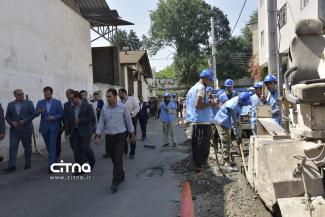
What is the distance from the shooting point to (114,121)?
7.19m

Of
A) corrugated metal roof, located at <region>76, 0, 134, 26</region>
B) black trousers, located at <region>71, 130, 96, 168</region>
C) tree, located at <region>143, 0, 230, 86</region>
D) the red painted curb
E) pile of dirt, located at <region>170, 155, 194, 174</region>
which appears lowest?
the red painted curb

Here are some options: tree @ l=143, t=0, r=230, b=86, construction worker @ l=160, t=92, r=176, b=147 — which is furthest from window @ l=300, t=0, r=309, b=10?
tree @ l=143, t=0, r=230, b=86

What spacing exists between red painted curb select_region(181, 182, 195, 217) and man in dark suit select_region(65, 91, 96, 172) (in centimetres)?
228

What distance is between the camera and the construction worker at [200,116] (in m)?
7.56

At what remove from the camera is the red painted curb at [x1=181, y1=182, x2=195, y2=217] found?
5.64 m

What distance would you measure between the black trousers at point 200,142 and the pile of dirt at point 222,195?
11.2 inches

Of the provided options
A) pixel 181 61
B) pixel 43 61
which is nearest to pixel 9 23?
pixel 43 61

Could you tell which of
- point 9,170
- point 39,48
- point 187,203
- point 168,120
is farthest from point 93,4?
point 187,203

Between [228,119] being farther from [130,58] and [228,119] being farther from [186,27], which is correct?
[186,27]

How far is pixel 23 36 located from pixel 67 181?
5.73 m

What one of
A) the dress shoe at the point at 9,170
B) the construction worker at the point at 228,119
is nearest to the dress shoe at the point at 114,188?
the construction worker at the point at 228,119

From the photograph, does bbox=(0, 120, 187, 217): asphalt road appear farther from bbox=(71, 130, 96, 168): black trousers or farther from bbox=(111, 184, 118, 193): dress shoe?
bbox=(71, 130, 96, 168): black trousers

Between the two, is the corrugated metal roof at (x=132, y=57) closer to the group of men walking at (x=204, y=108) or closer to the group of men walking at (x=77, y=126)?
the group of men walking at (x=77, y=126)

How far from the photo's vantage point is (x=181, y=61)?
5981 centimetres
